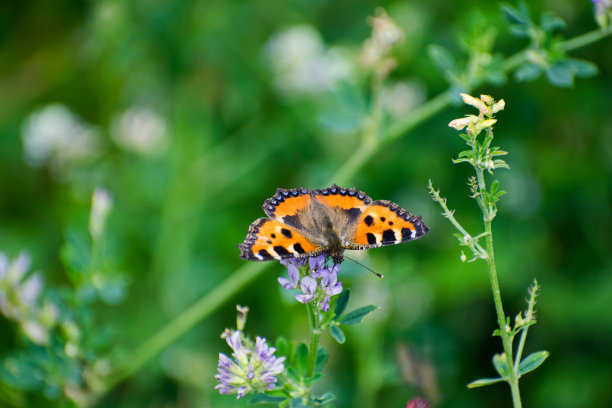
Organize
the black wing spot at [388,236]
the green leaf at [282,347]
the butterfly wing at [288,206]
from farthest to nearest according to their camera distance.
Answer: the butterfly wing at [288,206] → the black wing spot at [388,236] → the green leaf at [282,347]

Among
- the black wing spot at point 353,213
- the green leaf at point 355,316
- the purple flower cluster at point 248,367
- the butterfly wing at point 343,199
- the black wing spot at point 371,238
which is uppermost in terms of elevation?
the butterfly wing at point 343,199

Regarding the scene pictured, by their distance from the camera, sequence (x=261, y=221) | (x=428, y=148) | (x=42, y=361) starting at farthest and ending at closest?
(x=428, y=148), (x=42, y=361), (x=261, y=221)

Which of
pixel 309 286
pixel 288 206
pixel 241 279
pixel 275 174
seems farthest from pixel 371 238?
pixel 275 174

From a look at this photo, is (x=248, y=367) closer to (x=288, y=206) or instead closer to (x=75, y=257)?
(x=288, y=206)

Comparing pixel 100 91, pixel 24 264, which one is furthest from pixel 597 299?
pixel 100 91

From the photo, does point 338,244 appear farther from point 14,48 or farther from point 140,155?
point 14,48

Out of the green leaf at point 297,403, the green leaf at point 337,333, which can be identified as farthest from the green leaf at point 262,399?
the green leaf at point 337,333

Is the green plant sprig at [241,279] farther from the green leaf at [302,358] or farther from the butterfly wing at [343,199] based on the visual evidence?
the green leaf at [302,358]
